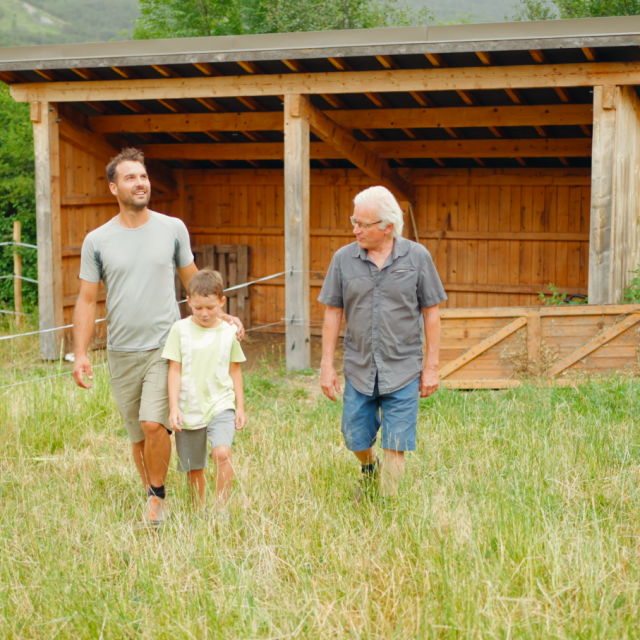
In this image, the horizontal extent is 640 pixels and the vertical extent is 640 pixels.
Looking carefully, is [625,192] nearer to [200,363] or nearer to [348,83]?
[348,83]

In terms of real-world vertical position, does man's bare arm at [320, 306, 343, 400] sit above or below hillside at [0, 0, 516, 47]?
below

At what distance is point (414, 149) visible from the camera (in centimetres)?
1180

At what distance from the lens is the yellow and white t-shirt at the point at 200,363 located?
4180 millimetres

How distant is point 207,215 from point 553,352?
7778 millimetres

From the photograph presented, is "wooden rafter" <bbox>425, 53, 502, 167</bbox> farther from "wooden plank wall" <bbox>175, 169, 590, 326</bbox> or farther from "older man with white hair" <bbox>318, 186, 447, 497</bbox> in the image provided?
"older man with white hair" <bbox>318, 186, 447, 497</bbox>

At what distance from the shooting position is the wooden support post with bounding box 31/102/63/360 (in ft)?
33.7

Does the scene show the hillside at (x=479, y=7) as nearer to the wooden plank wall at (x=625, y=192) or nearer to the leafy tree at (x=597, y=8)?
the leafy tree at (x=597, y=8)

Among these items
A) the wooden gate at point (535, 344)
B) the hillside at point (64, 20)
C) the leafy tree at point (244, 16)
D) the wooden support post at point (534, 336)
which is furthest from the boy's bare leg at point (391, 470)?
the hillside at point (64, 20)

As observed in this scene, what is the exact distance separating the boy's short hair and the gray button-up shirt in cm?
65

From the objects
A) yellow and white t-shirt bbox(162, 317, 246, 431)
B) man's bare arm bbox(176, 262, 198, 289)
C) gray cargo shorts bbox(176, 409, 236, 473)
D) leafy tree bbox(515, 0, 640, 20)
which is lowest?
gray cargo shorts bbox(176, 409, 236, 473)

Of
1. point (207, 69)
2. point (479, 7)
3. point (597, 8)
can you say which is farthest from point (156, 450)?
point (479, 7)

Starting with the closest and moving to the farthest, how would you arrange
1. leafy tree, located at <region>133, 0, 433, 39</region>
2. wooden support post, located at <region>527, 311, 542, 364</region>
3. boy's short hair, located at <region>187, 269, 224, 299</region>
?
boy's short hair, located at <region>187, 269, 224, 299</region>, wooden support post, located at <region>527, 311, 542, 364</region>, leafy tree, located at <region>133, 0, 433, 39</region>

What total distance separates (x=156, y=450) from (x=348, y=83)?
564 cm

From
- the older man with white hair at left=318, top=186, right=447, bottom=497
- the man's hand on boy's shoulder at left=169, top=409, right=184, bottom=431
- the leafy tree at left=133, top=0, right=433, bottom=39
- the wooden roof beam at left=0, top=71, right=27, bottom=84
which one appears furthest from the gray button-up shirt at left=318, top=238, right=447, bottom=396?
the leafy tree at left=133, top=0, right=433, bottom=39
